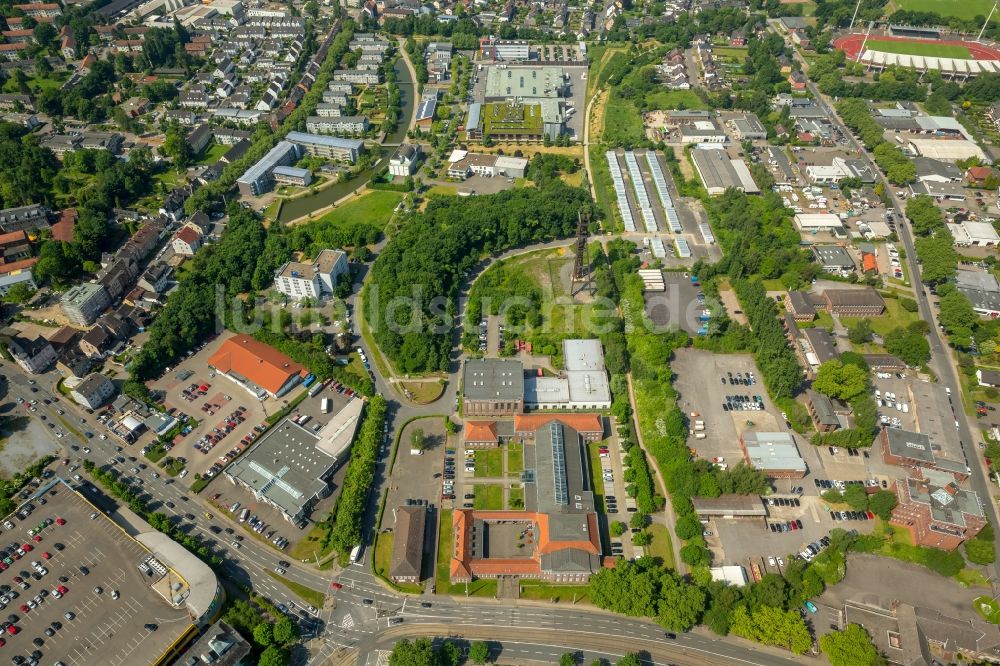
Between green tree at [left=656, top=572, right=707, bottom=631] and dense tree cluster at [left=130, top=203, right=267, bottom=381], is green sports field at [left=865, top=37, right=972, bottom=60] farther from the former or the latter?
green tree at [left=656, top=572, right=707, bottom=631]

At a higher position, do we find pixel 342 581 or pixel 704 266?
pixel 704 266

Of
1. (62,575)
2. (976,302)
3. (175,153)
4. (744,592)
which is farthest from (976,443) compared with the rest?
(175,153)

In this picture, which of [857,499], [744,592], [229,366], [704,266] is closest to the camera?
[744,592]

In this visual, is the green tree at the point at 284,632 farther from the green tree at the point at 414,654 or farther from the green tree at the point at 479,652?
the green tree at the point at 479,652

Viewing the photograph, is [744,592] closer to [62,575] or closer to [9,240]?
[62,575]

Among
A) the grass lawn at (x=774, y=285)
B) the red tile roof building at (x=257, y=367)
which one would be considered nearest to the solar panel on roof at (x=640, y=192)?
the grass lawn at (x=774, y=285)
